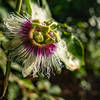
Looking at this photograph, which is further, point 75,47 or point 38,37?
point 75,47

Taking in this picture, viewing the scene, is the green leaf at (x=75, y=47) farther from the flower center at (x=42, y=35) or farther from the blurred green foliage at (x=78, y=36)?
the blurred green foliage at (x=78, y=36)

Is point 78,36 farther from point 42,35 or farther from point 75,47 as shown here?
point 42,35

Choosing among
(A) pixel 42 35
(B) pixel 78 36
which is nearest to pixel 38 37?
(A) pixel 42 35

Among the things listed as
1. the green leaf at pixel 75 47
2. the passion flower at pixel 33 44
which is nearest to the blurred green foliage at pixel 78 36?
the passion flower at pixel 33 44

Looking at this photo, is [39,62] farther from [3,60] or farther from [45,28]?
[3,60]

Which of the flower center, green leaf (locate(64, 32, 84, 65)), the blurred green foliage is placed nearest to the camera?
the flower center

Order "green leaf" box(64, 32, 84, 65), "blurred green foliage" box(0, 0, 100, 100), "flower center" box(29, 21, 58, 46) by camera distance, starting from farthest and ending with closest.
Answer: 1. "blurred green foliage" box(0, 0, 100, 100)
2. "green leaf" box(64, 32, 84, 65)
3. "flower center" box(29, 21, 58, 46)

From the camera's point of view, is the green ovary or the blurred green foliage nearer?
the green ovary

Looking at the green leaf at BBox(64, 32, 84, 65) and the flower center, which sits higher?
the flower center

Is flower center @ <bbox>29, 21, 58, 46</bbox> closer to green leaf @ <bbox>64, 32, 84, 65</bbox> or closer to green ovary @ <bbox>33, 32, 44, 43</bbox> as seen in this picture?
green ovary @ <bbox>33, 32, 44, 43</bbox>

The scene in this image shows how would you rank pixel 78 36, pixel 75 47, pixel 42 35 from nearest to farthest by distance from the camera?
pixel 42 35 → pixel 75 47 → pixel 78 36

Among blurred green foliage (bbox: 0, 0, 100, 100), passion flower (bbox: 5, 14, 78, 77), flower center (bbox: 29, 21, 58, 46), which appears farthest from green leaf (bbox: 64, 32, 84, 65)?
blurred green foliage (bbox: 0, 0, 100, 100)
